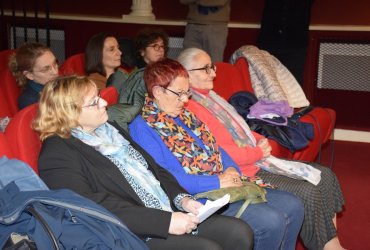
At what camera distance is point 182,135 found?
236cm

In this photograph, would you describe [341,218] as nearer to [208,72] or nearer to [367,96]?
[208,72]

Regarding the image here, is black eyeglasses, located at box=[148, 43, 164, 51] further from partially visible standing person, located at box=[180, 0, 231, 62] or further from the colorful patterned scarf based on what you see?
the colorful patterned scarf

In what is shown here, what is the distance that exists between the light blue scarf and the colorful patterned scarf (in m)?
0.21

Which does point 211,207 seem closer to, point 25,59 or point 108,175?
point 108,175

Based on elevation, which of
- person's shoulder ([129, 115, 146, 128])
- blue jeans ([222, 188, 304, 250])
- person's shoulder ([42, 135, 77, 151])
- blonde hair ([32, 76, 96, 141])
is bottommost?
blue jeans ([222, 188, 304, 250])

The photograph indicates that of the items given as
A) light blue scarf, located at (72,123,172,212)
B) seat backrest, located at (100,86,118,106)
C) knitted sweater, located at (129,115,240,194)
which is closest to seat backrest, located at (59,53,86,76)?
seat backrest, located at (100,86,118,106)

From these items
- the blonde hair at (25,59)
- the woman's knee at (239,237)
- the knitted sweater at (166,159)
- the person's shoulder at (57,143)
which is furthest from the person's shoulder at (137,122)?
the blonde hair at (25,59)

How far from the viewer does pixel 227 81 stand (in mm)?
3811

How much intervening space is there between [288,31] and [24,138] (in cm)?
315

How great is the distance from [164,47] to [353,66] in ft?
6.85

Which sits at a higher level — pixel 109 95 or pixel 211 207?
pixel 109 95

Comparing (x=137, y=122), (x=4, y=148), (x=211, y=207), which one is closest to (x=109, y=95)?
(x=137, y=122)

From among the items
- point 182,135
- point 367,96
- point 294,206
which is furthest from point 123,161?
point 367,96

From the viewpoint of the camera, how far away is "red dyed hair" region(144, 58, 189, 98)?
2355mm
